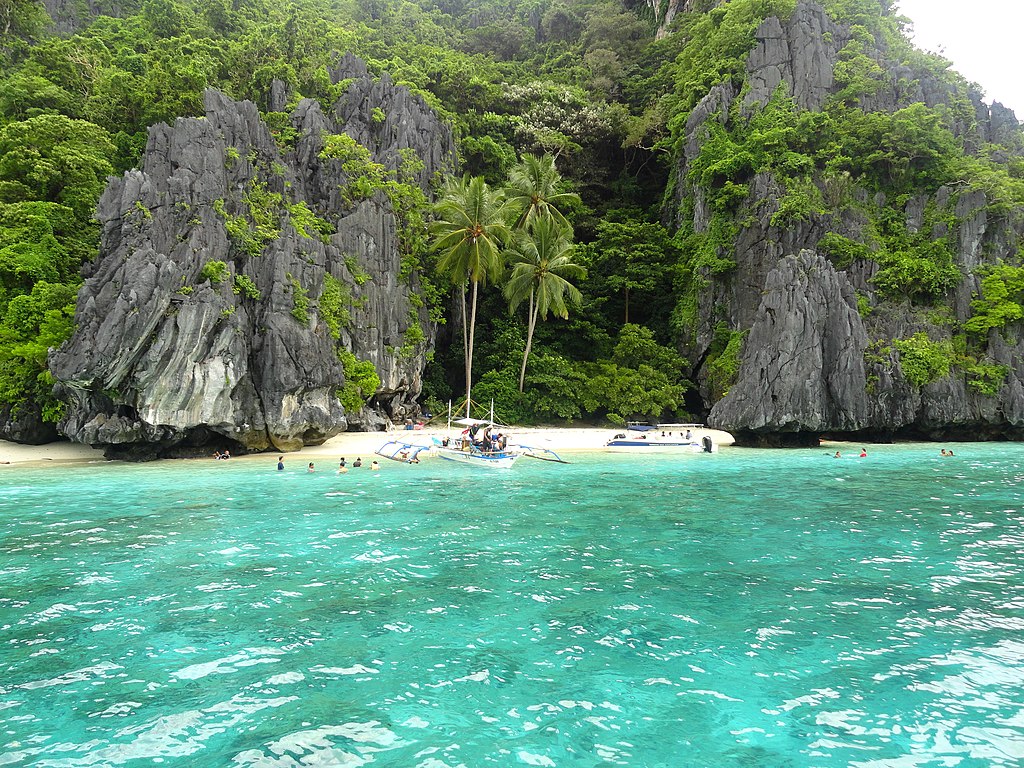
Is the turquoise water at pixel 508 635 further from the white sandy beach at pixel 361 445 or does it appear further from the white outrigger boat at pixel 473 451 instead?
the white sandy beach at pixel 361 445

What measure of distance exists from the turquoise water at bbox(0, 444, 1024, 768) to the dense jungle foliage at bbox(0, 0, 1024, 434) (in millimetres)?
21485

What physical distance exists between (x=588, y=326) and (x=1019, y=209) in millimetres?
30085

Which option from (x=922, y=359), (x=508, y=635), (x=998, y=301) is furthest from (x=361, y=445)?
(x=998, y=301)

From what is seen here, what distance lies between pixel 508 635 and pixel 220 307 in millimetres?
24101

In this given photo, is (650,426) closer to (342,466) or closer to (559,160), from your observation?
(342,466)

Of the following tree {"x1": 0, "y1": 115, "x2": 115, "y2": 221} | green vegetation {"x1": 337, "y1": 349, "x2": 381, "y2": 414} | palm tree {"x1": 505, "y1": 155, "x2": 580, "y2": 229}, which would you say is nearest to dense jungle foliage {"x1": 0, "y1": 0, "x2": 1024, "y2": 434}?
tree {"x1": 0, "y1": 115, "x2": 115, "y2": 221}

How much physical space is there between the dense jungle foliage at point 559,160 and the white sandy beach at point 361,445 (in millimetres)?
2382

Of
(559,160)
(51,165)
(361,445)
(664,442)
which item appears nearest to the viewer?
(51,165)

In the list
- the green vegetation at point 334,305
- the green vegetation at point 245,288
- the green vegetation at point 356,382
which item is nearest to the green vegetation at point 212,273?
the green vegetation at point 245,288

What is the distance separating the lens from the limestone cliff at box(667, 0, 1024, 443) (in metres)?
34.5

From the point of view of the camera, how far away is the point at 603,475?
24.0 m

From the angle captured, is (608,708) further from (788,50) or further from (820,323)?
(788,50)

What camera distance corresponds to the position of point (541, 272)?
130ft

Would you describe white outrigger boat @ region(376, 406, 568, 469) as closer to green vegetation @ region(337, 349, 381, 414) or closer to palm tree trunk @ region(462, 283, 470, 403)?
green vegetation @ region(337, 349, 381, 414)
